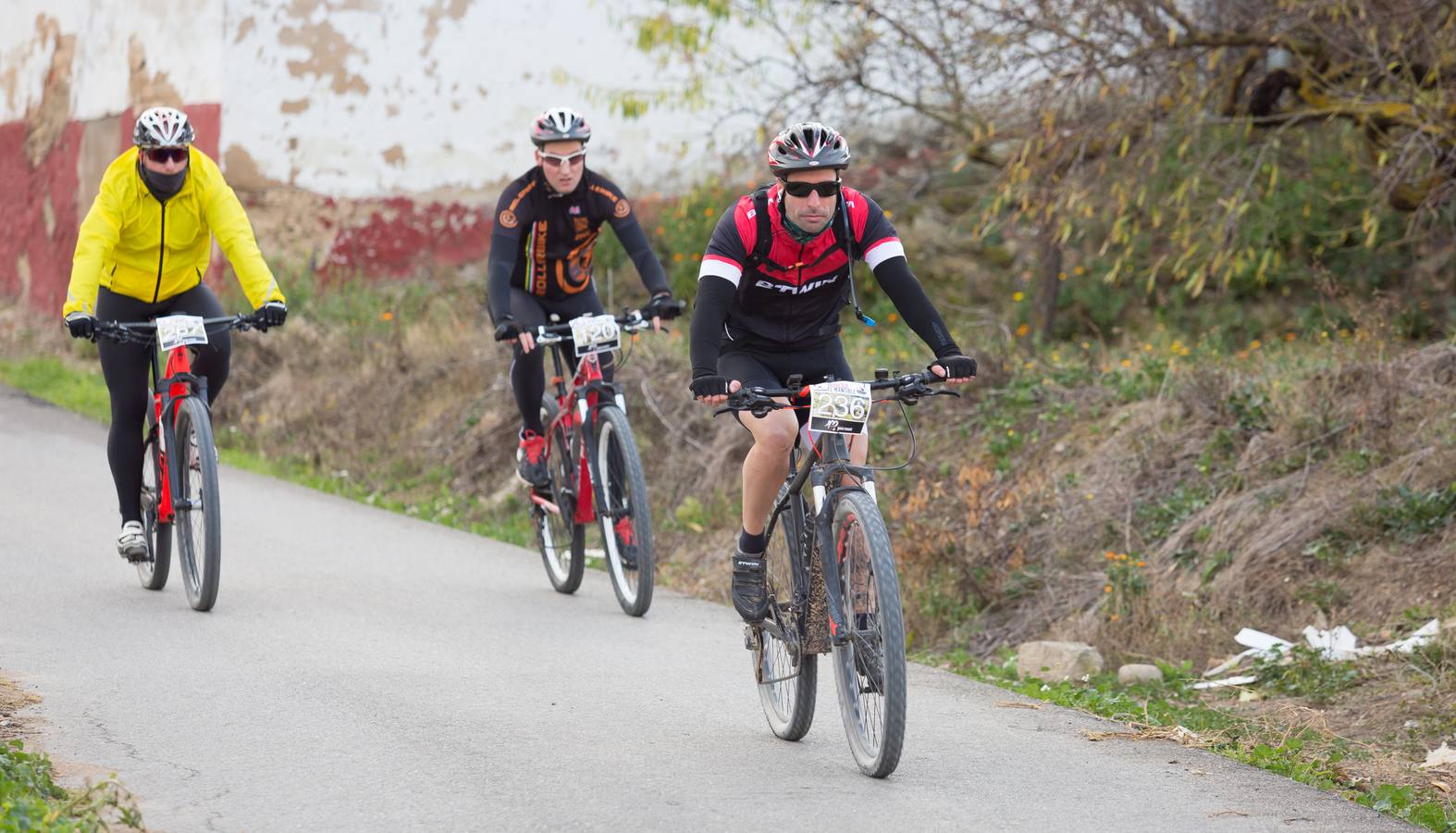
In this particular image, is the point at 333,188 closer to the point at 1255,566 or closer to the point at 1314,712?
the point at 1255,566

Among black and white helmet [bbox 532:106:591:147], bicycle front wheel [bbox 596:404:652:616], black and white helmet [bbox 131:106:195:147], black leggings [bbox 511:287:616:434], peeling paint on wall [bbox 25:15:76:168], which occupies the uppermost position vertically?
peeling paint on wall [bbox 25:15:76:168]

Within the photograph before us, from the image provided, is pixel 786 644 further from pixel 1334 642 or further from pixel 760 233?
pixel 1334 642

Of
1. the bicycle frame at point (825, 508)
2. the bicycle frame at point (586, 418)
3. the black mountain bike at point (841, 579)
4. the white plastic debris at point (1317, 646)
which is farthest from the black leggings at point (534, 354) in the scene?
the white plastic debris at point (1317, 646)

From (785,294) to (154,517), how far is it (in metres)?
4.00

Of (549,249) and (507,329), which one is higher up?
(549,249)

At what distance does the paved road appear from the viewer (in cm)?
518

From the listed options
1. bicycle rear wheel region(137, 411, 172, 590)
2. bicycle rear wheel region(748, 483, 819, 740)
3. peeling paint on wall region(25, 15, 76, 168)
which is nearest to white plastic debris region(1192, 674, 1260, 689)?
bicycle rear wheel region(748, 483, 819, 740)

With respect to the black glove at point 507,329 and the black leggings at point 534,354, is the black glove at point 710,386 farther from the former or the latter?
the black leggings at point 534,354

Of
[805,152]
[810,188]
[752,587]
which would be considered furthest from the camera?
[752,587]

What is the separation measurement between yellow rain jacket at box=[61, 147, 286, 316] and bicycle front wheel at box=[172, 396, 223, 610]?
0.65 meters

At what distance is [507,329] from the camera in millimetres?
8469

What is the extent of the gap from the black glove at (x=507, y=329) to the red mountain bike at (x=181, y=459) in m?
1.18

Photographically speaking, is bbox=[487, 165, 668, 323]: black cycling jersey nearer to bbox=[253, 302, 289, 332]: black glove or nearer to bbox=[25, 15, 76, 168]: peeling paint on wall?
bbox=[253, 302, 289, 332]: black glove

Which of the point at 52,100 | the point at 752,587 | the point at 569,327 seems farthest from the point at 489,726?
the point at 52,100
